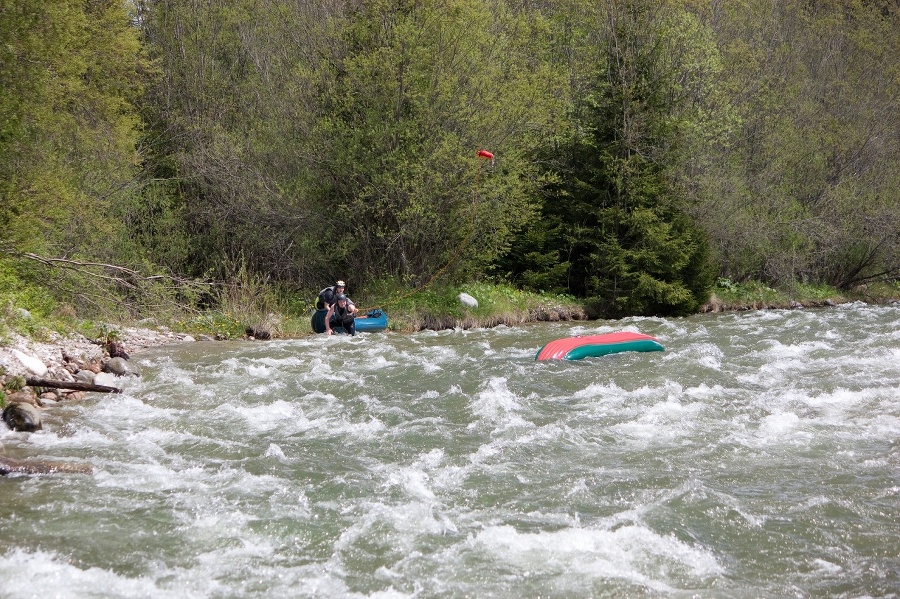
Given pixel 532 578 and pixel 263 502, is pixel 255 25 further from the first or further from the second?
pixel 532 578

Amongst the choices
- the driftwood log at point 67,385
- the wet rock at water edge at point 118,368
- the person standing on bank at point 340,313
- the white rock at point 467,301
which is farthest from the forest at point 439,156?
the driftwood log at point 67,385

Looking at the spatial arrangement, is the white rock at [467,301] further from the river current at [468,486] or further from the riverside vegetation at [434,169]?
the river current at [468,486]

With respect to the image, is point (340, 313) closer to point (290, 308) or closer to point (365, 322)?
point (365, 322)

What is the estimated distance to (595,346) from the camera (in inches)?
486

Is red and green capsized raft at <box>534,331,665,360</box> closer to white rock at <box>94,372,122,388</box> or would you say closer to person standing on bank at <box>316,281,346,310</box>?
person standing on bank at <box>316,281,346,310</box>

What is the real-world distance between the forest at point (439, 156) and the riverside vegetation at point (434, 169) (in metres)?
0.06

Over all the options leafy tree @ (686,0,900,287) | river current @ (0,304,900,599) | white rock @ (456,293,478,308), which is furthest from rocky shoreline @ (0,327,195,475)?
leafy tree @ (686,0,900,287)

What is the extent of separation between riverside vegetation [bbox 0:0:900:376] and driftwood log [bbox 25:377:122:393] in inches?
157

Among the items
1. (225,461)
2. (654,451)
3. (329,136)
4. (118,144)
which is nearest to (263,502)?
(225,461)

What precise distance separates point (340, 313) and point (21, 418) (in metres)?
7.73

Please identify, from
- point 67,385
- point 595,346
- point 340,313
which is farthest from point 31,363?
point 595,346

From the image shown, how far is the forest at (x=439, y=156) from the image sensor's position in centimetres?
1720

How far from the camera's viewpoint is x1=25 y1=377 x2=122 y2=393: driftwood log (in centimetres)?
865

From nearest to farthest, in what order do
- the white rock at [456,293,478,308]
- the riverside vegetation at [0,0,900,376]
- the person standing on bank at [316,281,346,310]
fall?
the person standing on bank at [316,281,346,310], the riverside vegetation at [0,0,900,376], the white rock at [456,293,478,308]
